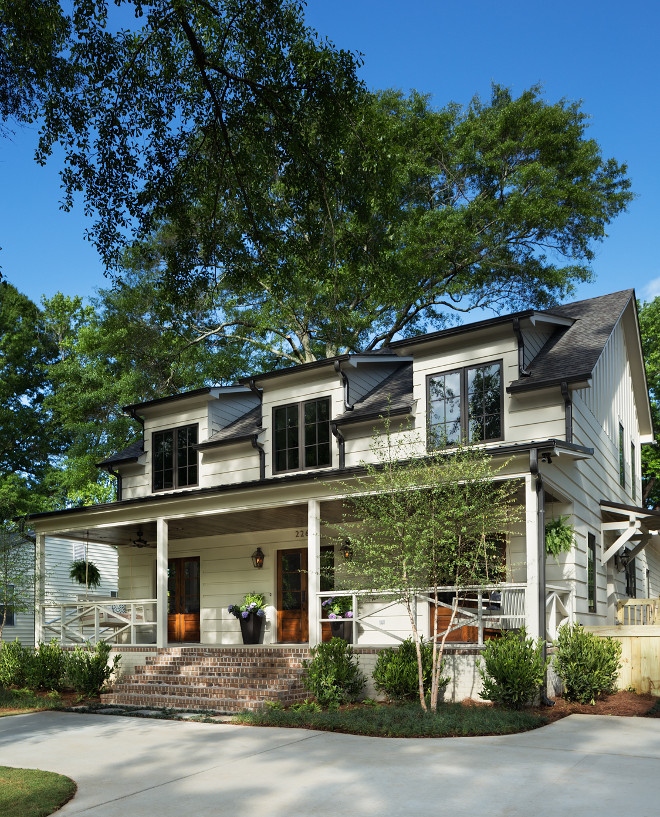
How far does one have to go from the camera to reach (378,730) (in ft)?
31.2

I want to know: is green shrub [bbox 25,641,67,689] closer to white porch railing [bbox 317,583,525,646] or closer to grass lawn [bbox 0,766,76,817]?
white porch railing [bbox 317,583,525,646]

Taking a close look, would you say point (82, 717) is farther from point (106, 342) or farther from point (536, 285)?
point (536, 285)

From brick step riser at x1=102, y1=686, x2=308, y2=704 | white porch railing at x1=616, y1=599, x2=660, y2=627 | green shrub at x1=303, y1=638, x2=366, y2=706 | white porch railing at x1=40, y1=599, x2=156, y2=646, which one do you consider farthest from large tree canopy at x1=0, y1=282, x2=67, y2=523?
white porch railing at x1=616, y1=599, x2=660, y2=627

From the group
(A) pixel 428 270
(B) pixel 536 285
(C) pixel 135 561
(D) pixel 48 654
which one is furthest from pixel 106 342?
(B) pixel 536 285

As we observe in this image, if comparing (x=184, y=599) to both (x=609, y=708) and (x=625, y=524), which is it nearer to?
(x=625, y=524)

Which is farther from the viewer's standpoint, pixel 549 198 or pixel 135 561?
pixel 549 198

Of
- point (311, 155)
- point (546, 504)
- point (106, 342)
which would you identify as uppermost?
point (106, 342)

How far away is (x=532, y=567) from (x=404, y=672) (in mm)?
2424

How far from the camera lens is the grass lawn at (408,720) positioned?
932 cm

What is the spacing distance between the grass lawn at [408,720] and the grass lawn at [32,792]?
358 centimetres

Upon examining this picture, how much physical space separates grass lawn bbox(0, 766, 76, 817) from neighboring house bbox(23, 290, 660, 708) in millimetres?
5723

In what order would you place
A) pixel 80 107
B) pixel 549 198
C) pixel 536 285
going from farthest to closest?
pixel 536 285, pixel 549 198, pixel 80 107

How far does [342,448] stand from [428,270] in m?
11.1

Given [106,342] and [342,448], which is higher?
[106,342]
